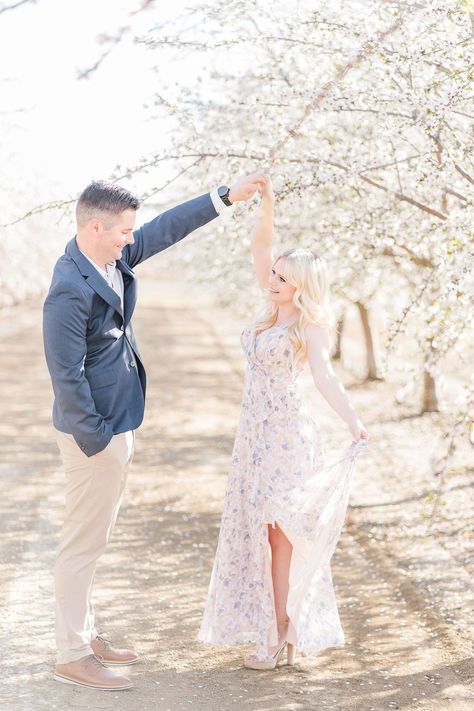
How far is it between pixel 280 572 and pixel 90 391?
4.48 feet

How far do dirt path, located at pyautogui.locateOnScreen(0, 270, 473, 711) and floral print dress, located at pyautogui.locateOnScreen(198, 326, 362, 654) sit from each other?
9.7 inches

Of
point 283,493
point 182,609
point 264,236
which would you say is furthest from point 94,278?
point 182,609

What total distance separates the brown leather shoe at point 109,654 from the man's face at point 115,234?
6.20 feet

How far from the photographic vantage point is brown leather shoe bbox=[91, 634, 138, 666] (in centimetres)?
457

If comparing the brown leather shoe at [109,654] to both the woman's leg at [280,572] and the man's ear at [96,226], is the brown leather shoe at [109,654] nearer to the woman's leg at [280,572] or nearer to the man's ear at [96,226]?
the woman's leg at [280,572]

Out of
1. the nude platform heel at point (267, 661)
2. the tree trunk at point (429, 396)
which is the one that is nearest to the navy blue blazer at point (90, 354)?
the nude platform heel at point (267, 661)

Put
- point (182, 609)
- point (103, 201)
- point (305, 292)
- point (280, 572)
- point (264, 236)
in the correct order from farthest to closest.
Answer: point (182, 609) < point (264, 236) < point (280, 572) < point (305, 292) < point (103, 201)

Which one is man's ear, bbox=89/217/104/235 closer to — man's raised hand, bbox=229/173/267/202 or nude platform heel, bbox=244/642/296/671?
man's raised hand, bbox=229/173/267/202

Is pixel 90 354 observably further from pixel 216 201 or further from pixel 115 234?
pixel 216 201

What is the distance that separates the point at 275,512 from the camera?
4516mm

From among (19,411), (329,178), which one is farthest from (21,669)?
(19,411)

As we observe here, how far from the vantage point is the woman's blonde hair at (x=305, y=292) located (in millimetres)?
4457

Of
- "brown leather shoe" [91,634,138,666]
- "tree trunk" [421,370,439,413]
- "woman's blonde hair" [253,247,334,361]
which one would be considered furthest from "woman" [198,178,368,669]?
"tree trunk" [421,370,439,413]

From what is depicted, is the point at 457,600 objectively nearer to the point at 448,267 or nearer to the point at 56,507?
the point at 448,267
